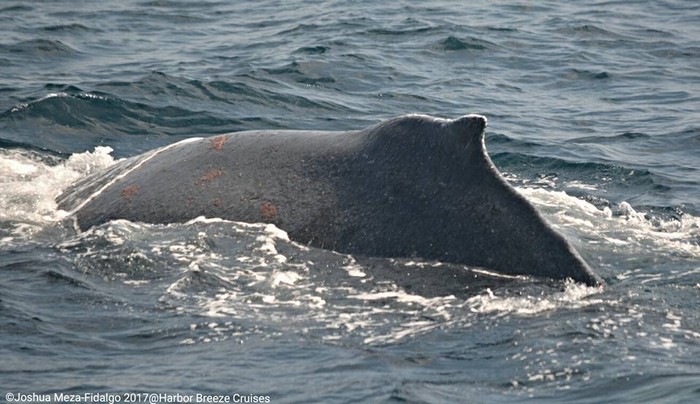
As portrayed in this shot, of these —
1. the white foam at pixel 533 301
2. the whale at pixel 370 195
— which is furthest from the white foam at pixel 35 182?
the white foam at pixel 533 301

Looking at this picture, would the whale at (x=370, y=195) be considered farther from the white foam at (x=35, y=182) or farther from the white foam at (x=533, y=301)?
the white foam at (x=35, y=182)

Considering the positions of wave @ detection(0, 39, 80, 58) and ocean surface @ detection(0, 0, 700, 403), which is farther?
wave @ detection(0, 39, 80, 58)

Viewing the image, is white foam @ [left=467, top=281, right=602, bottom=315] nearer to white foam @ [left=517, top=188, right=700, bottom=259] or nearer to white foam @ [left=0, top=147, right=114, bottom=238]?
white foam @ [left=517, top=188, right=700, bottom=259]

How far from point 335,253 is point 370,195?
39cm

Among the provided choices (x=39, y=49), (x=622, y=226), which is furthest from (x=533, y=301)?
(x=39, y=49)

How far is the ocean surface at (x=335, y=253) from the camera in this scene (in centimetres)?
569

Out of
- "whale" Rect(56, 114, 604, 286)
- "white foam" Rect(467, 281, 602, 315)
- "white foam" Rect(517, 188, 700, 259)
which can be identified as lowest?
"white foam" Rect(517, 188, 700, 259)

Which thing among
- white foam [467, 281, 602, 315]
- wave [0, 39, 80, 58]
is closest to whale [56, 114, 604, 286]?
white foam [467, 281, 602, 315]

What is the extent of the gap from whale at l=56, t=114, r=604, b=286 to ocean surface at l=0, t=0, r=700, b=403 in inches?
5.0

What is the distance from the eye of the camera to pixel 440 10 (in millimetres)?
21266

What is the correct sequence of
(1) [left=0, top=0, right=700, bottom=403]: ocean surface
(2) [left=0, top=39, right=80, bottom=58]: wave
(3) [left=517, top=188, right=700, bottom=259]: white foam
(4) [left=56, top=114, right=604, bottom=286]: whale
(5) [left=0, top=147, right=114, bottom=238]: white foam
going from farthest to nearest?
(2) [left=0, top=39, right=80, bottom=58]: wave → (5) [left=0, top=147, right=114, bottom=238]: white foam → (3) [left=517, top=188, right=700, bottom=259]: white foam → (4) [left=56, top=114, right=604, bottom=286]: whale → (1) [left=0, top=0, right=700, bottom=403]: ocean surface

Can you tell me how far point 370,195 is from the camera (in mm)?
6938

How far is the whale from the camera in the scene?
21.2 feet

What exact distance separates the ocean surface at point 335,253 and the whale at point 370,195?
0.41 feet
